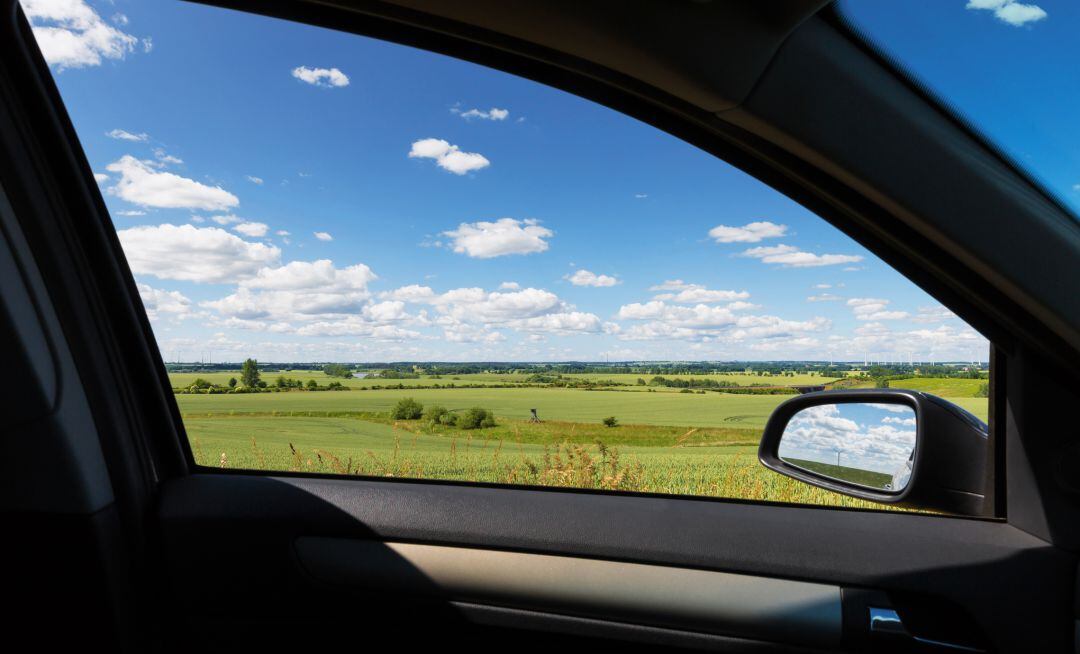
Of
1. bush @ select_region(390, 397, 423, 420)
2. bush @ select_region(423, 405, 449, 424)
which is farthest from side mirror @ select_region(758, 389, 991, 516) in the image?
bush @ select_region(390, 397, 423, 420)

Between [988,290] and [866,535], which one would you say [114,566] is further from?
[988,290]

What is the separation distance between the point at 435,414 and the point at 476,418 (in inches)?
12.7

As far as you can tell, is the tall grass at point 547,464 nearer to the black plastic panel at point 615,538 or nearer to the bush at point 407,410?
the black plastic panel at point 615,538

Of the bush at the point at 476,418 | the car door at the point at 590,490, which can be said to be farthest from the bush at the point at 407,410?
the car door at the point at 590,490

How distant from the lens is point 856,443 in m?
1.95

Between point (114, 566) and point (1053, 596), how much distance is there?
105 inches

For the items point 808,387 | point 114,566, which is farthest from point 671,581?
point 114,566

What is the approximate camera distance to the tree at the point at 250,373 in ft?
12.4

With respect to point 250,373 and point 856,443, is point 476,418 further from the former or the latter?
point 856,443

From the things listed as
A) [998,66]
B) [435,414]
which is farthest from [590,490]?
[435,414]

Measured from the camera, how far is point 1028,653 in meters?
1.52

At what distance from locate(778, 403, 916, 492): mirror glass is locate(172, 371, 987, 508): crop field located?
104 millimetres

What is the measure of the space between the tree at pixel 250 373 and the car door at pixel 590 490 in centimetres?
138

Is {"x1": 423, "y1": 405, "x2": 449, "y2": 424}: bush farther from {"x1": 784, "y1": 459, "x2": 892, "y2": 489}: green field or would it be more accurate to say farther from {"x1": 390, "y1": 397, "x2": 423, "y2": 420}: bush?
{"x1": 784, "y1": 459, "x2": 892, "y2": 489}: green field
